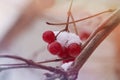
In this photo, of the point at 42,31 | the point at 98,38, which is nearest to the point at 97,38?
the point at 98,38

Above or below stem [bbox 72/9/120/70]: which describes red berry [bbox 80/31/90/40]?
below

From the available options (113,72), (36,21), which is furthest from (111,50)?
(36,21)

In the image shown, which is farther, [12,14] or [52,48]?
[12,14]

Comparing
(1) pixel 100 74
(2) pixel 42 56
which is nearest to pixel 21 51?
(2) pixel 42 56

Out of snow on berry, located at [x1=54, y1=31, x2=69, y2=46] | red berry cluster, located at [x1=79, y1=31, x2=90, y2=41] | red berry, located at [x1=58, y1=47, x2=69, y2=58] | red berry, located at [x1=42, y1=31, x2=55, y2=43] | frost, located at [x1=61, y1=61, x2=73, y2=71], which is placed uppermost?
red berry, located at [x1=42, y1=31, x2=55, y2=43]

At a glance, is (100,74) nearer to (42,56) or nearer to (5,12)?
(42,56)
